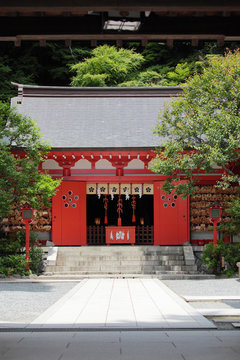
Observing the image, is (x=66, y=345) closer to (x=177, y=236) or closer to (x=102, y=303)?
(x=102, y=303)

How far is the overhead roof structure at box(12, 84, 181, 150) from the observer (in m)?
19.7

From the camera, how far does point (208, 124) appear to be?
53.4ft

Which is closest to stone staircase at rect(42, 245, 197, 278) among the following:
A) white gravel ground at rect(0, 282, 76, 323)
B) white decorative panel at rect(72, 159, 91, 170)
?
white gravel ground at rect(0, 282, 76, 323)

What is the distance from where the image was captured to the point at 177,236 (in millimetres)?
19406

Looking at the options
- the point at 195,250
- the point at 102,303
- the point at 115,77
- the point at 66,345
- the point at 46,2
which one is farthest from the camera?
the point at 115,77

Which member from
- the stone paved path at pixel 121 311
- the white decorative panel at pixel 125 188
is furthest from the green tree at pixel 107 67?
the stone paved path at pixel 121 311

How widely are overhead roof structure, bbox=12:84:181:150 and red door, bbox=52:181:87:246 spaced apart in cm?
182

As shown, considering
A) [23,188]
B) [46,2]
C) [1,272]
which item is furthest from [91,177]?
[46,2]

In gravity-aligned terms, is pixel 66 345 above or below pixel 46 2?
below

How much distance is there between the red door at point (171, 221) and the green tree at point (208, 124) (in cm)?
235

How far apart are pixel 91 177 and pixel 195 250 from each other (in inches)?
198

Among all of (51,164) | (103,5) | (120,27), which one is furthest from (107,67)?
(103,5)

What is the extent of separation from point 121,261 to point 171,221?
2.80 m

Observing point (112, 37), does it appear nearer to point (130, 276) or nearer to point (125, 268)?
point (130, 276)
